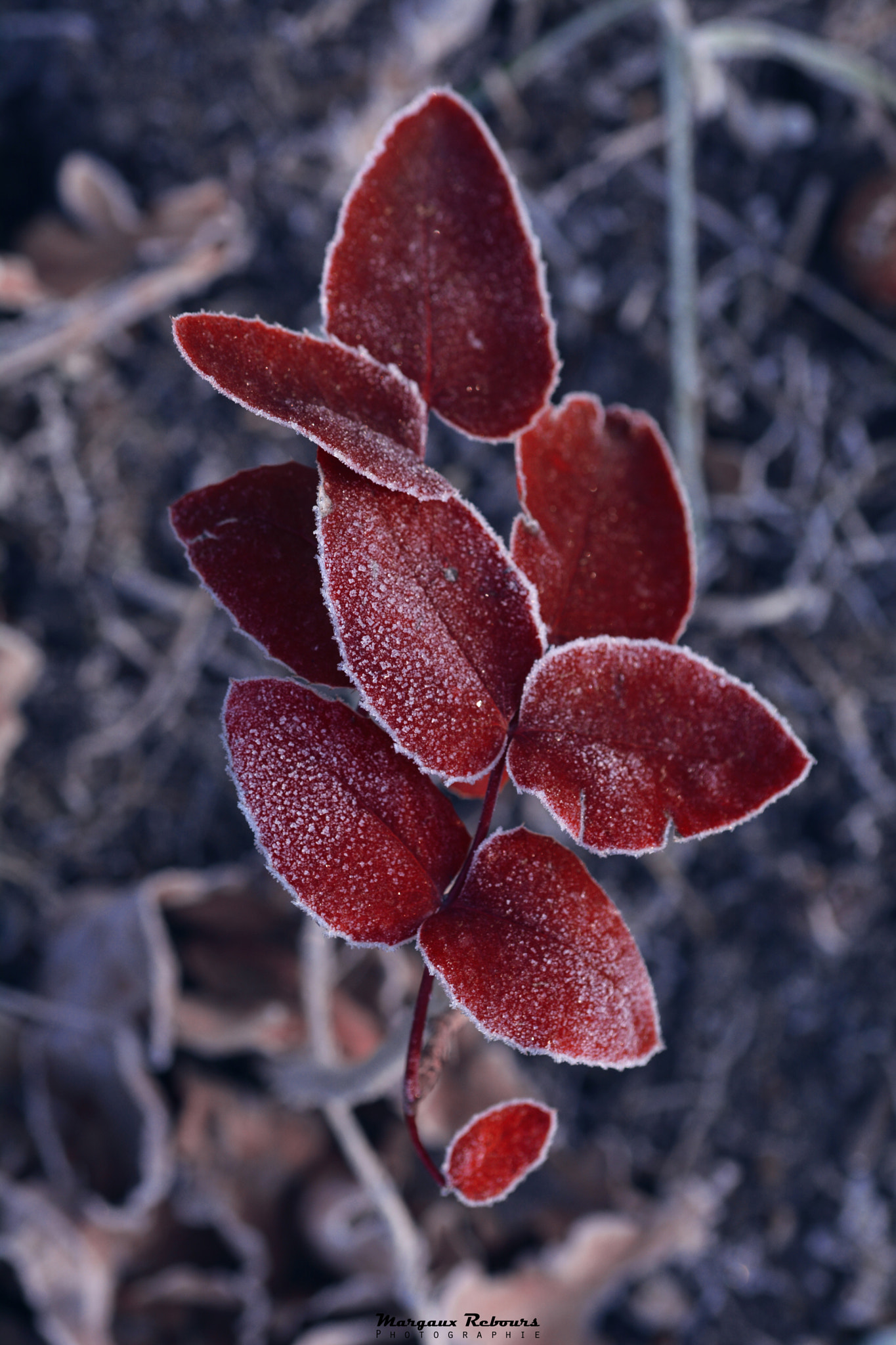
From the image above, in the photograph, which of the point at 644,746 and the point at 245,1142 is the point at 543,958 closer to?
the point at 644,746

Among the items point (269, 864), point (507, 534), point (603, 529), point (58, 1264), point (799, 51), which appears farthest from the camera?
point (507, 534)

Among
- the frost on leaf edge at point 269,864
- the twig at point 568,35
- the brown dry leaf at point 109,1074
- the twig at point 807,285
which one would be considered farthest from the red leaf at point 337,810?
the twig at point 807,285

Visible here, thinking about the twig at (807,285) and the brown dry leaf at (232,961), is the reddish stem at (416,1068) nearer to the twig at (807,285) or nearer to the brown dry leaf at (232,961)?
the brown dry leaf at (232,961)

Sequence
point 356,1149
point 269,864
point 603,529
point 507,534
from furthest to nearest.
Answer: point 507,534 < point 356,1149 < point 603,529 < point 269,864

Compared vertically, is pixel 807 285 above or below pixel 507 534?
above

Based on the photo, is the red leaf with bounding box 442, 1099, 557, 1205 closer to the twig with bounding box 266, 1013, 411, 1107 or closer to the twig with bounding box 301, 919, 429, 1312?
the twig with bounding box 266, 1013, 411, 1107

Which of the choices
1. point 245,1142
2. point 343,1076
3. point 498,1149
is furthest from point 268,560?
point 245,1142

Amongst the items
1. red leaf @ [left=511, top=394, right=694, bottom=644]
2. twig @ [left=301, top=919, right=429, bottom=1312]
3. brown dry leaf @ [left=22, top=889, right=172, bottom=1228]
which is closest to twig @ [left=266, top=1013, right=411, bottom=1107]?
twig @ [left=301, top=919, right=429, bottom=1312]
